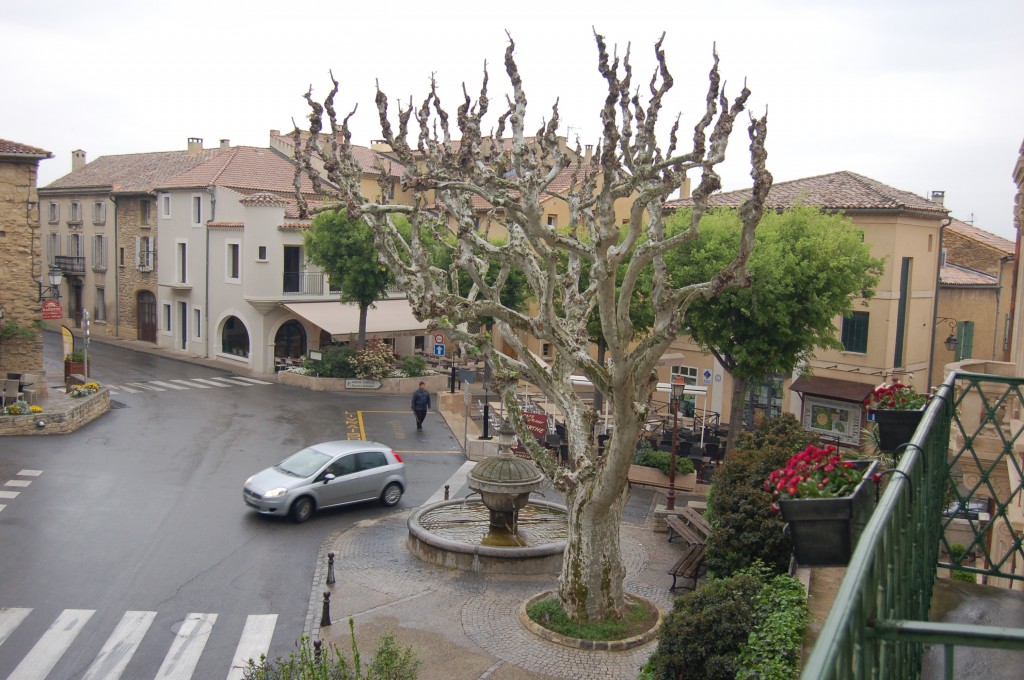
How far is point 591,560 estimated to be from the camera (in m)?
13.2

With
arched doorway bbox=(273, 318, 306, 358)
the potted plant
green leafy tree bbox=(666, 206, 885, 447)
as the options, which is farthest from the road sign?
the potted plant

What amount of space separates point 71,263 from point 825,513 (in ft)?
185

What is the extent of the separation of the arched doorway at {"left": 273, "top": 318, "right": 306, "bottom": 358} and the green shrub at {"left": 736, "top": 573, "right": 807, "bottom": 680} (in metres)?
34.3

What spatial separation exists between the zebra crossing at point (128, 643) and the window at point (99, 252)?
4144 centimetres

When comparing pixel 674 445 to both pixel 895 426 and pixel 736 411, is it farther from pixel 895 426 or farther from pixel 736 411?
pixel 895 426

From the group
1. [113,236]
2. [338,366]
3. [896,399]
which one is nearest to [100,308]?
[113,236]

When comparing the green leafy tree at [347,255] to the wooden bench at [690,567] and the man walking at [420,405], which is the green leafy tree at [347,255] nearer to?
the man walking at [420,405]

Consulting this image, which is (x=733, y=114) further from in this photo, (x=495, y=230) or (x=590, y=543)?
(x=495, y=230)

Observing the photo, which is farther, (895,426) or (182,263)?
(182,263)

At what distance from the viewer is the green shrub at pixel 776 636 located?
888cm

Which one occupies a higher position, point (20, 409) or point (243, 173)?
point (243, 173)

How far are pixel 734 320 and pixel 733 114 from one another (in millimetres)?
12335

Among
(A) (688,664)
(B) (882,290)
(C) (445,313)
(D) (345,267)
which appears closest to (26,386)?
(D) (345,267)

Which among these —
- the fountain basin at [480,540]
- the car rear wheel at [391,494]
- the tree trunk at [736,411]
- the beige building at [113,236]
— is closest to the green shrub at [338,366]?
the beige building at [113,236]
